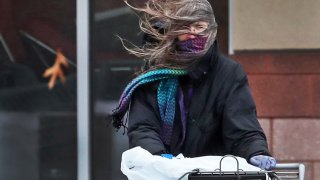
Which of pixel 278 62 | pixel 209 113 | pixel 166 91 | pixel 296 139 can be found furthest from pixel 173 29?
pixel 296 139

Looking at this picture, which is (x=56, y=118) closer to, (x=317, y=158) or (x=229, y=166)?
(x=317, y=158)

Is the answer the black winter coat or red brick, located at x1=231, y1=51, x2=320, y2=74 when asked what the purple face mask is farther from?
red brick, located at x1=231, y1=51, x2=320, y2=74

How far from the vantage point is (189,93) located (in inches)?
118

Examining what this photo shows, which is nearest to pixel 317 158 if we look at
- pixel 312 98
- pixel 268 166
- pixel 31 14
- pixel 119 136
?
pixel 312 98

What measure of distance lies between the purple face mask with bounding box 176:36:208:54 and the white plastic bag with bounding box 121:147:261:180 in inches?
19.2

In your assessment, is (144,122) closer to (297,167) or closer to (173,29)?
(173,29)

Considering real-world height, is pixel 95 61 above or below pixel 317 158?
above

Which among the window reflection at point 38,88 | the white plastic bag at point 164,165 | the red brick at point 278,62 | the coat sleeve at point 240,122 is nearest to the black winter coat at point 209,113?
the coat sleeve at point 240,122

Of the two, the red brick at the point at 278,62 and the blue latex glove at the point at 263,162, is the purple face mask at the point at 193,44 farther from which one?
the red brick at the point at 278,62

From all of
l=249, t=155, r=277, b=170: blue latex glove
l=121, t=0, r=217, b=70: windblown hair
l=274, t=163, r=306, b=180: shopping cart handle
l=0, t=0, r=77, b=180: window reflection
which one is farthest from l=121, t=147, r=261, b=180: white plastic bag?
l=0, t=0, r=77, b=180: window reflection

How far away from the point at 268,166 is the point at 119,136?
3.60 m

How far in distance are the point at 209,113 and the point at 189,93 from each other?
12 centimetres

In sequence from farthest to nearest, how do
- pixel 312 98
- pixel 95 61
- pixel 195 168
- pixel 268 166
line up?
pixel 95 61 < pixel 312 98 < pixel 268 166 < pixel 195 168

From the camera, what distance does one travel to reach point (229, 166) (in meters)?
2.56
